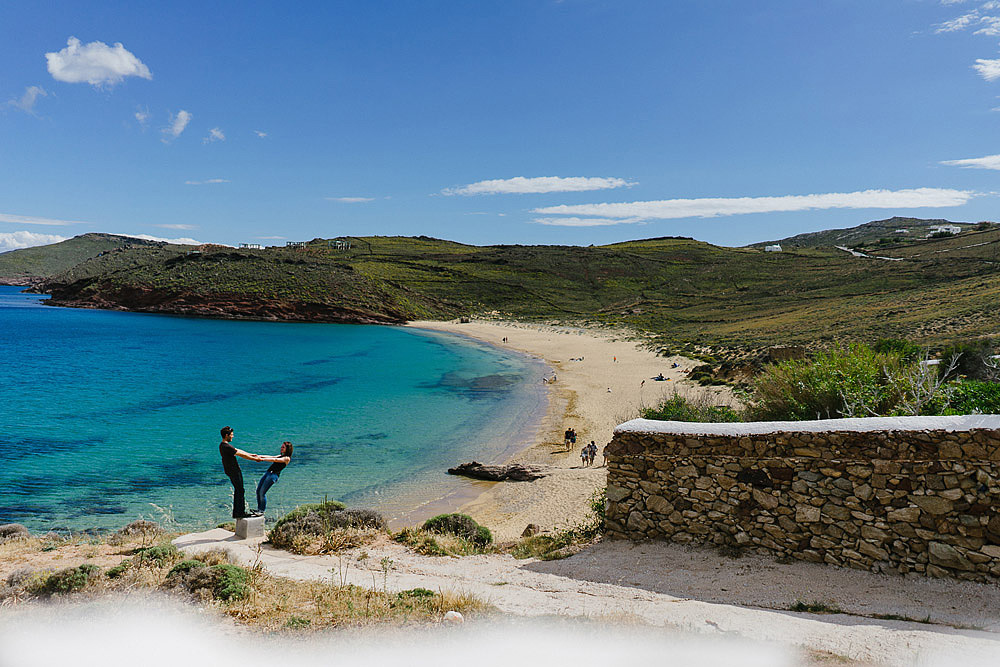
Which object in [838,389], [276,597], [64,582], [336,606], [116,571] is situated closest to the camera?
[336,606]

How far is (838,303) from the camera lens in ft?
183

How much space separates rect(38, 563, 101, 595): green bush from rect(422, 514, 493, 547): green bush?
555cm

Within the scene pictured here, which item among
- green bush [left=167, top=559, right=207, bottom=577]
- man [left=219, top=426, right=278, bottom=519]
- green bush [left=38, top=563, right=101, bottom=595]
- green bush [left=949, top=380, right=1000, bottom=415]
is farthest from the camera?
man [left=219, top=426, right=278, bottom=519]

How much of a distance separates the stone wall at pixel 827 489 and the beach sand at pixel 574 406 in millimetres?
5211

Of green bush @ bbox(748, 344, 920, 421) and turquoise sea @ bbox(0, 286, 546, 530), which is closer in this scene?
green bush @ bbox(748, 344, 920, 421)

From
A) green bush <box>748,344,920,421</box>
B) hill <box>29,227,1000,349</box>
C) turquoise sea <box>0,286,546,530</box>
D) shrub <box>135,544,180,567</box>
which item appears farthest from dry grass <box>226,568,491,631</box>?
hill <box>29,227,1000,349</box>

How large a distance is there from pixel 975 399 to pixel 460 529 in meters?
8.38

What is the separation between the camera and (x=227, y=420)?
26859 millimetres

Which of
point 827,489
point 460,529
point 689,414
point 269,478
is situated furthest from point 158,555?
point 689,414

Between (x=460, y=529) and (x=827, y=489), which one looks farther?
(x=460, y=529)

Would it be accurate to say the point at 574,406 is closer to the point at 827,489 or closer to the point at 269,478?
the point at 269,478

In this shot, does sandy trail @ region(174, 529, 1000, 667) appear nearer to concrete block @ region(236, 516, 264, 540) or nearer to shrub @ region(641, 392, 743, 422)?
concrete block @ region(236, 516, 264, 540)

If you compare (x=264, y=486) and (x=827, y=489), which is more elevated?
(x=827, y=489)

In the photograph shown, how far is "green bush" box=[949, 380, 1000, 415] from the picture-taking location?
713 centimetres
